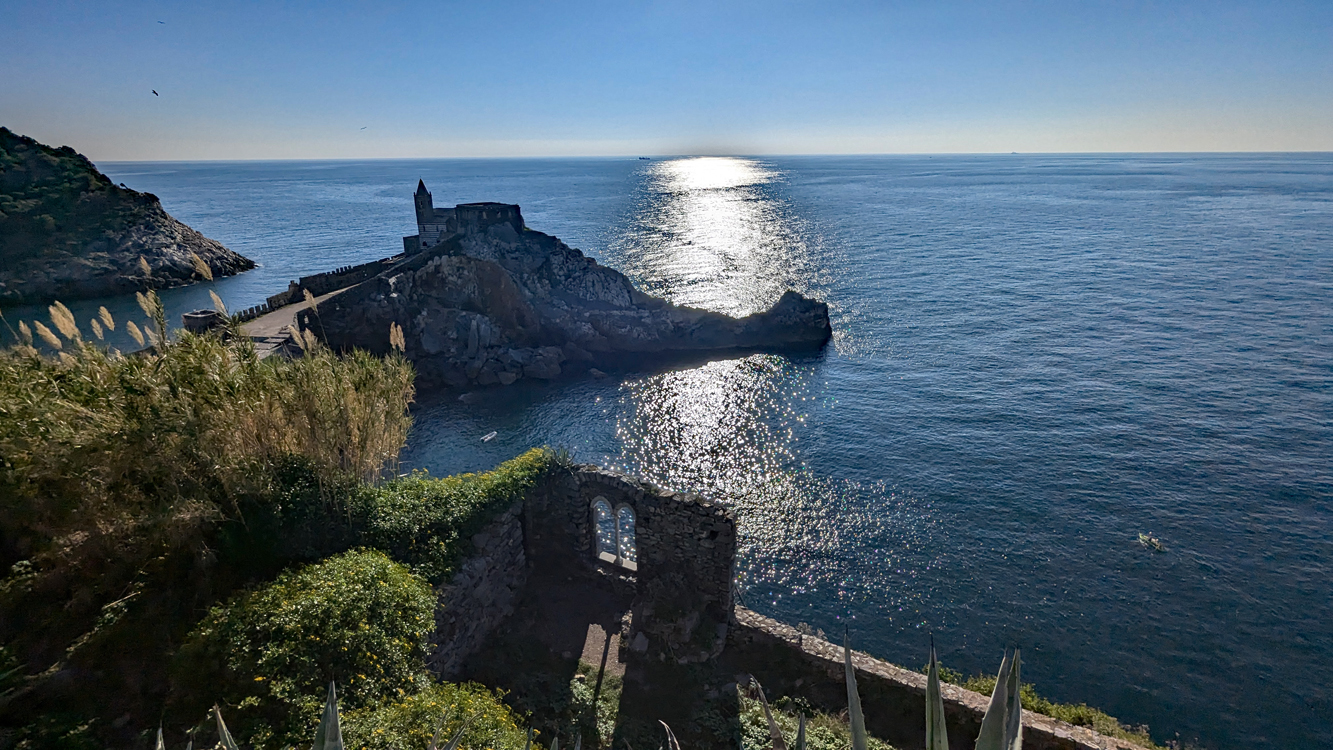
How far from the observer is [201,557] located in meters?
10.5

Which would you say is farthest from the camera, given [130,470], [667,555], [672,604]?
[667,555]

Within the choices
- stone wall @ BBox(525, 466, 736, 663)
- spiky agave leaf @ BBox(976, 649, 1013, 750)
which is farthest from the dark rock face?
spiky agave leaf @ BBox(976, 649, 1013, 750)

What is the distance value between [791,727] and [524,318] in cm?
3945

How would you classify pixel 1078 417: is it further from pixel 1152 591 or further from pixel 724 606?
pixel 724 606

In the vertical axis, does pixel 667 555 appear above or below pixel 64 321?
below

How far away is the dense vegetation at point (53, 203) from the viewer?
2248 inches

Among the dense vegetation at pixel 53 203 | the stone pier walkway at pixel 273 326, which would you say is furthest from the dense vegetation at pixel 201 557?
the dense vegetation at pixel 53 203

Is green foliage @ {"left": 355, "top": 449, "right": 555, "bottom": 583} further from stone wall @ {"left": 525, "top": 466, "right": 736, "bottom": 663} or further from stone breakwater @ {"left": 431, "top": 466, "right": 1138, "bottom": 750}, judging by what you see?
stone wall @ {"left": 525, "top": 466, "right": 736, "bottom": 663}

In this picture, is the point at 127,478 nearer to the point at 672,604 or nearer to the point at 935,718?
the point at 672,604

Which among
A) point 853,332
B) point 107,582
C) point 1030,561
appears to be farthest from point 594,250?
point 107,582

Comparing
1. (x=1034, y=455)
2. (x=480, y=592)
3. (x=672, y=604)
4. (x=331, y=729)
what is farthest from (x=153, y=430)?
(x=1034, y=455)

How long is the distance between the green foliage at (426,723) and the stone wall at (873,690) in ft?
23.0

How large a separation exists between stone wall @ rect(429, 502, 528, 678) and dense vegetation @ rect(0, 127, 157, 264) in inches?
2798

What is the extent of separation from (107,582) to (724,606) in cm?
1243
